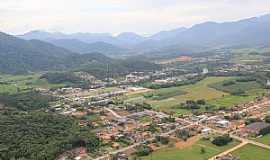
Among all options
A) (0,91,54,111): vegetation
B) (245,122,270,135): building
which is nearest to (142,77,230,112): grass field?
(245,122,270,135): building

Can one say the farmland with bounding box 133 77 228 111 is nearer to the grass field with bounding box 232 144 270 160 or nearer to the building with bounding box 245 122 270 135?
the building with bounding box 245 122 270 135

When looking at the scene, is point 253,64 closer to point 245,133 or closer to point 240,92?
point 240,92

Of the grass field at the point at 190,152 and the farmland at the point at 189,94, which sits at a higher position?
the farmland at the point at 189,94

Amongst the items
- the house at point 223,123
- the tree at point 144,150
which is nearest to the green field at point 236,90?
the house at point 223,123

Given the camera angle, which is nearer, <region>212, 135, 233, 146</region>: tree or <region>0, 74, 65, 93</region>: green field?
<region>212, 135, 233, 146</region>: tree

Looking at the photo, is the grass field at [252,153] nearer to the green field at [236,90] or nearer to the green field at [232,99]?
the green field at [232,99]

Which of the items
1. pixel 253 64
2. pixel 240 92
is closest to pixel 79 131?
pixel 240 92

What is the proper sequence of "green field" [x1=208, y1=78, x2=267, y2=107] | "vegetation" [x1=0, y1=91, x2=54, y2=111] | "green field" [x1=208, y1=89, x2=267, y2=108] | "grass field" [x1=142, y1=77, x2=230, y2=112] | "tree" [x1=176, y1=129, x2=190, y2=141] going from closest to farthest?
"tree" [x1=176, y1=129, x2=190, y2=141] → "vegetation" [x1=0, y1=91, x2=54, y2=111] → "green field" [x1=208, y1=89, x2=267, y2=108] → "green field" [x1=208, y1=78, x2=267, y2=107] → "grass field" [x1=142, y1=77, x2=230, y2=112]
